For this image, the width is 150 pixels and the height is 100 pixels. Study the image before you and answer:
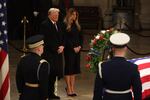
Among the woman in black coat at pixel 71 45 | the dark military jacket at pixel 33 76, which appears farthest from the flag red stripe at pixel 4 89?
the woman in black coat at pixel 71 45

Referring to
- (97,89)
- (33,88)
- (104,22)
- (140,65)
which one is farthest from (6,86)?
(104,22)

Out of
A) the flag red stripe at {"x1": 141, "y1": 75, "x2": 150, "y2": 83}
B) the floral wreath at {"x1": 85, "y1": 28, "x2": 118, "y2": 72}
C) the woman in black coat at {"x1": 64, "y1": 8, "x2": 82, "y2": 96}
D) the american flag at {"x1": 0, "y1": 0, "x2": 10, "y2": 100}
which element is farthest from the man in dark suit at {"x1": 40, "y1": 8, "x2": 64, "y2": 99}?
the flag red stripe at {"x1": 141, "y1": 75, "x2": 150, "y2": 83}

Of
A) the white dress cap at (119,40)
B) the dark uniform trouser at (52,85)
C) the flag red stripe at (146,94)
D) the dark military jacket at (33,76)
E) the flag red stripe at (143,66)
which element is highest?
the white dress cap at (119,40)

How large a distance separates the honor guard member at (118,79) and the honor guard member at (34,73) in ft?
3.54

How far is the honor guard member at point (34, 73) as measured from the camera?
630cm

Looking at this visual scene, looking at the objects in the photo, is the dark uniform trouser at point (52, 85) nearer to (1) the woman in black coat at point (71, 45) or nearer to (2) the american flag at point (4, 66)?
(1) the woman in black coat at point (71, 45)

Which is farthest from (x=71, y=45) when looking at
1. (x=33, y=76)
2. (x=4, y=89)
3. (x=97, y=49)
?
(x=33, y=76)

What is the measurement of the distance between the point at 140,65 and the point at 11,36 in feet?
42.8

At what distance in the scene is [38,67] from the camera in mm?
6324

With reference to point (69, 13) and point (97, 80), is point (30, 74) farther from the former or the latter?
point (69, 13)

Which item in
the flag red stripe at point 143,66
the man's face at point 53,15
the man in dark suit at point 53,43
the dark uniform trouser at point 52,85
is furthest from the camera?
the dark uniform trouser at point 52,85

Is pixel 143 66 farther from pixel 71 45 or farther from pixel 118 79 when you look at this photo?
pixel 71 45

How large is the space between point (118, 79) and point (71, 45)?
471cm

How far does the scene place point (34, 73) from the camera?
634 centimetres
